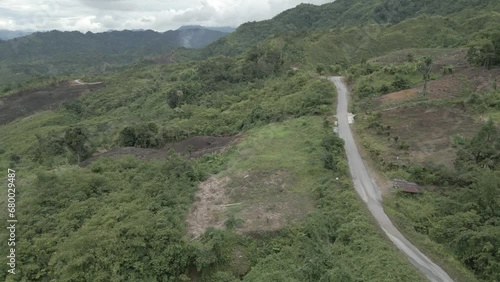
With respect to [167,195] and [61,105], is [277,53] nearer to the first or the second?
[61,105]

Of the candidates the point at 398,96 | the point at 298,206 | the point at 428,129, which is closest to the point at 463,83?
the point at 398,96

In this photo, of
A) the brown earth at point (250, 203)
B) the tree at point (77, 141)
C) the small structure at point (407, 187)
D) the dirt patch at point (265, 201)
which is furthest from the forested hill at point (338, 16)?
the small structure at point (407, 187)

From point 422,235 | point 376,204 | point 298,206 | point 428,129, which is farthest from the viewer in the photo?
point 428,129

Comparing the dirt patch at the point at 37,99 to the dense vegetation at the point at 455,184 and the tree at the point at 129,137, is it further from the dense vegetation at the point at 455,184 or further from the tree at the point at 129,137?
the dense vegetation at the point at 455,184

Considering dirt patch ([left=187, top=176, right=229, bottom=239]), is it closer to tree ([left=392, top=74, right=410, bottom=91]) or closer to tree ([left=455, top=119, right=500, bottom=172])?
tree ([left=455, top=119, right=500, bottom=172])

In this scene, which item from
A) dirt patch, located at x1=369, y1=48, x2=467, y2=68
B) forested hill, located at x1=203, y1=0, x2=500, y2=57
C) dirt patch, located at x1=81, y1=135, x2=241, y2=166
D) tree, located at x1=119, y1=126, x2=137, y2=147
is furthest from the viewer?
forested hill, located at x1=203, y1=0, x2=500, y2=57

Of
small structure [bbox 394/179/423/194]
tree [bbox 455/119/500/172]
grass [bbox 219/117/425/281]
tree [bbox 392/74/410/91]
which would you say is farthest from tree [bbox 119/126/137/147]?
tree [bbox 392/74/410/91]

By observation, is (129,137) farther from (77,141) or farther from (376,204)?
(376,204)
